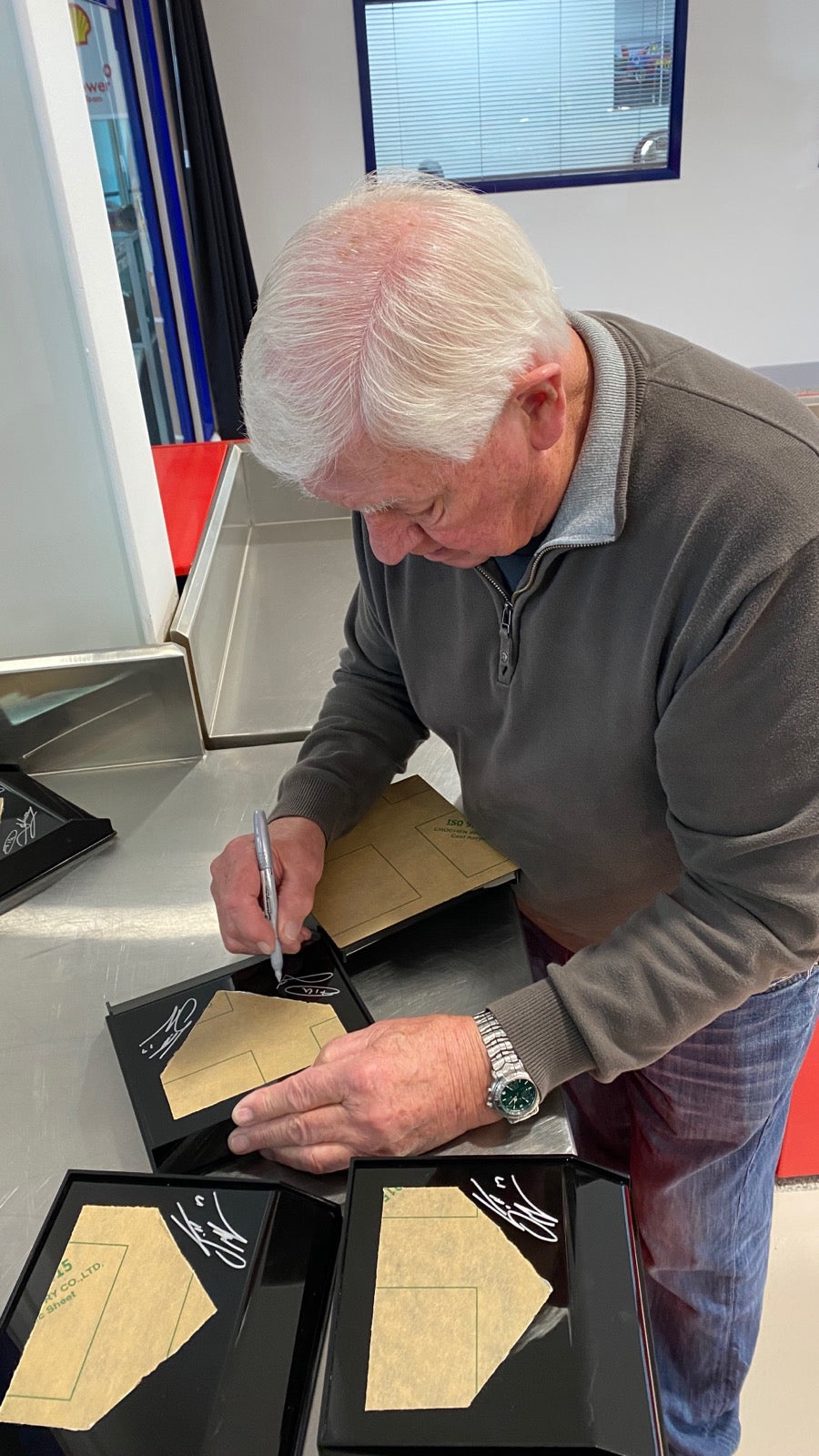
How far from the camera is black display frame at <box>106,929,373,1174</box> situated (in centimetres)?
76

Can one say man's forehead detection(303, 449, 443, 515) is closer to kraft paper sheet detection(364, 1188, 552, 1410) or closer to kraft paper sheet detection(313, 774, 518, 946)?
kraft paper sheet detection(313, 774, 518, 946)

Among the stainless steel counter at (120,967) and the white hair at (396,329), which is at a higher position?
the white hair at (396,329)

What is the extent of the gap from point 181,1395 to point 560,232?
534 centimetres

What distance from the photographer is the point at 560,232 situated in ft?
16.5

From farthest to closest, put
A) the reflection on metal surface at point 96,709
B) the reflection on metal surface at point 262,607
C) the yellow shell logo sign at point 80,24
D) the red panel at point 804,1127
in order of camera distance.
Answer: the yellow shell logo sign at point 80,24 < the red panel at point 804,1127 < the reflection on metal surface at point 262,607 < the reflection on metal surface at point 96,709

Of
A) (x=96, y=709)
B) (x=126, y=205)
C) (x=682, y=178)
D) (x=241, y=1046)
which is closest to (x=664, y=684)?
(x=241, y=1046)

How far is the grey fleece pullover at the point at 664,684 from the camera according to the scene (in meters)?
0.73

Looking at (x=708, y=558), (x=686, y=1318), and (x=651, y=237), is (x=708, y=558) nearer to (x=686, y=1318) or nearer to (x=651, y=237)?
(x=686, y=1318)

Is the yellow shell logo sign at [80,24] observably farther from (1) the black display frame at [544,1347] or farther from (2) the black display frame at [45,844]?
(1) the black display frame at [544,1347]

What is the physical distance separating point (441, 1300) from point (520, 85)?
5415mm

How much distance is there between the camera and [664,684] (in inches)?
31.4
